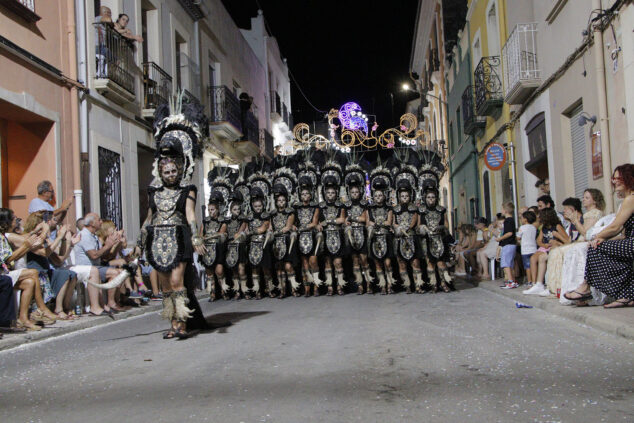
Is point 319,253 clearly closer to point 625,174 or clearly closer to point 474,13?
point 625,174

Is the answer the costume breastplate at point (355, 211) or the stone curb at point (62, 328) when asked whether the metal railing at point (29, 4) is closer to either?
the stone curb at point (62, 328)

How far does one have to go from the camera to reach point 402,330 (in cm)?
713

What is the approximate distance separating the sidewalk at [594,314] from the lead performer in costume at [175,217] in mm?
4364

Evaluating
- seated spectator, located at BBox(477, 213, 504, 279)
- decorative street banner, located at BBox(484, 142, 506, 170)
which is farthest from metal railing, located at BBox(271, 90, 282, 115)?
seated spectator, located at BBox(477, 213, 504, 279)

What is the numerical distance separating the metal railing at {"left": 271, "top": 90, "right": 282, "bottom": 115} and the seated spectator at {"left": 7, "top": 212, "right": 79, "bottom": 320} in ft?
87.2

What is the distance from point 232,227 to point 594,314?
7467 millimetres

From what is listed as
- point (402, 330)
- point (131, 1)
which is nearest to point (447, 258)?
point (402, 330)

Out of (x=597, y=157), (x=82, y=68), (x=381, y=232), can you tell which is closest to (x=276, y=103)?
(x=82, y=68)

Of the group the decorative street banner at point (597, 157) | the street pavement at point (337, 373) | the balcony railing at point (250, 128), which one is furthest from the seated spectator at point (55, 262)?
the balcony railing at point (250, 128)

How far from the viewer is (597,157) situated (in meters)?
11.8

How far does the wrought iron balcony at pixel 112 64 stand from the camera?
14344mm

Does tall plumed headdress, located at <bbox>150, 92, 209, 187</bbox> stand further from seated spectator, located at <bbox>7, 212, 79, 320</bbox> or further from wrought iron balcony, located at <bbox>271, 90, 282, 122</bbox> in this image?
wrought iron balcony, located at <bbox>271, 90, 282, 122</bbox>

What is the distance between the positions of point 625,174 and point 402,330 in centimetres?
330

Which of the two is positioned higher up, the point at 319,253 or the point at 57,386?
the point at 319,253
